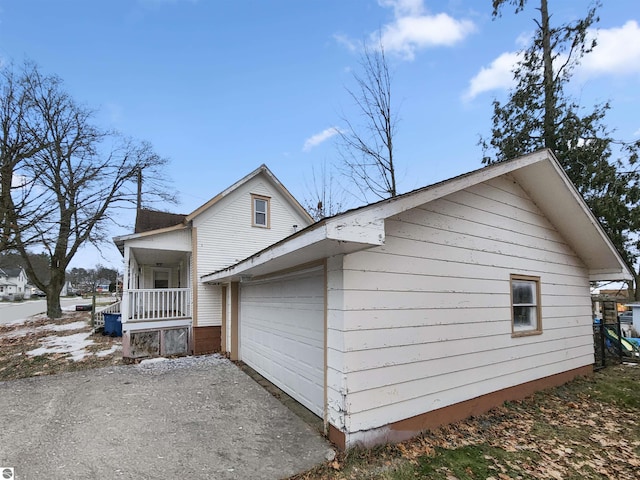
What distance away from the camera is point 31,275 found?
2156cm

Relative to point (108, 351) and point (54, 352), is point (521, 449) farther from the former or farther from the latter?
point (54, 352)

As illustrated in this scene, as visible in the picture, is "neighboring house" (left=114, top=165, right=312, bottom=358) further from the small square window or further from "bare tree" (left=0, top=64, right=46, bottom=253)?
the small square window

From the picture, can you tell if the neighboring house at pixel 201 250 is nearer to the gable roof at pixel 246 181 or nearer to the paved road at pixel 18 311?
the gable roof at pixel 246 181

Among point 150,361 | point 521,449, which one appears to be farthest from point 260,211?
point 521,449

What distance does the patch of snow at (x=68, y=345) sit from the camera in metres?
10.4

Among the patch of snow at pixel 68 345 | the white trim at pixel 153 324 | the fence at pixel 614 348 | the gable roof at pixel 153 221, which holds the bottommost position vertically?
the patch of snow at pixel 68 345

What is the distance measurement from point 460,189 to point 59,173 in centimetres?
2051

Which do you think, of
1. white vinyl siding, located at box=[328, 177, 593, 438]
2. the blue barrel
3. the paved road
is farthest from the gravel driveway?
the paved road

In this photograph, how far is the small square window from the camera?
6.02m

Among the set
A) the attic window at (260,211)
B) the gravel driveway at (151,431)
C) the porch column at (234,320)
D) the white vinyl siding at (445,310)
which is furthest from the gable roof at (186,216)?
the white vinyl siding at (445,310)

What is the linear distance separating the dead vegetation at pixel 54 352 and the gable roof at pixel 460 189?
422 cm

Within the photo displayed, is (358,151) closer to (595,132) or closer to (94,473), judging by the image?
(595,132)

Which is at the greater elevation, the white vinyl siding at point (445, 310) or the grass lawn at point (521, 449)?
the white vinyl siding at point (445, 310)

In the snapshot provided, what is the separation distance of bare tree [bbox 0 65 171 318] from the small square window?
10.4m
